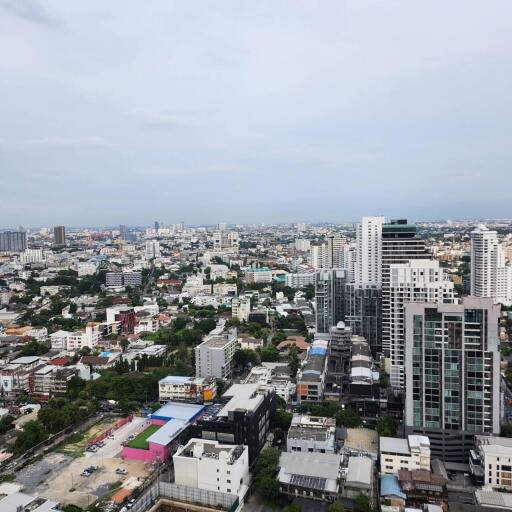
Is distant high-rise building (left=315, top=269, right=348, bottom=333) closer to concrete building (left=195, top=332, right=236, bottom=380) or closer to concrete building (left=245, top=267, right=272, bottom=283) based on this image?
concrete building (left=195, top=332, right=236, bottom=380)

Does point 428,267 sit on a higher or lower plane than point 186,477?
higher

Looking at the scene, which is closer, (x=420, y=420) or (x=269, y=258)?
(x=420, y=420)

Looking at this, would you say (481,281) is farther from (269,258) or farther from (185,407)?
(269,258)

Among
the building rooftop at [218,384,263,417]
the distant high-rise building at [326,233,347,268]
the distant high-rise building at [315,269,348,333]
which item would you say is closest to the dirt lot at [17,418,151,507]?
the building rooftop at [218,384,263,417]

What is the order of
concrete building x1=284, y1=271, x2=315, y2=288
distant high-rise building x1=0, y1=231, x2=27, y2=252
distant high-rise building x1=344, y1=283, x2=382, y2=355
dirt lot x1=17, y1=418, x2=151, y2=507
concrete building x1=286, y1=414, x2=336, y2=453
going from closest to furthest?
1. dirt lot x1=17, y1=418, x2=151, y2=507
2. concrete building x1=286, y1=414, x2=336, y2=453
3. distant high-rise building x1=344, y1=283, x2=382, y2=355
4. concrete building x1=284, y1=271, x2=315, y2=288
5. distant high-rise building x1=0, y1=231, x2=27, y2=252

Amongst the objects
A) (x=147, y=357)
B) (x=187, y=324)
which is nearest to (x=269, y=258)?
(x=187, y=324)

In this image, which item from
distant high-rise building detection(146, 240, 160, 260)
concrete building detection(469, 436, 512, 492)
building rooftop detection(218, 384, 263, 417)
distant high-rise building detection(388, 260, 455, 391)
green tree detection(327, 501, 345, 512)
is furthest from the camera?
distant high-rise building detection(146, 240, 160, 260)

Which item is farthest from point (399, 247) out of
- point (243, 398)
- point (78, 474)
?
point (78, 474)

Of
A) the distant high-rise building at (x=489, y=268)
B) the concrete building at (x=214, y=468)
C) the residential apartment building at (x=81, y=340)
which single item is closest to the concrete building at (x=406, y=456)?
the concrete building at (x=214, y=468)

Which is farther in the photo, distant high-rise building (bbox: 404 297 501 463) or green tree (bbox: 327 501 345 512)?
distant high-rise building (bbox: 404 297 501 463)
